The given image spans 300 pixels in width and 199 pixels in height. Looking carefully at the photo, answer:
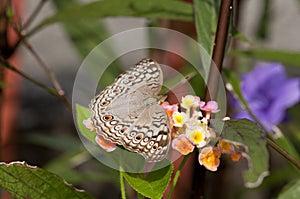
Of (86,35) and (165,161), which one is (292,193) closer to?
(165,161)

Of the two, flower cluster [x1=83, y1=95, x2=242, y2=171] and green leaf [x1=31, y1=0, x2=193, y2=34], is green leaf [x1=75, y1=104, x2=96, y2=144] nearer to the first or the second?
flower cluster [x1=83, y1=95, x2=242, y2=171]

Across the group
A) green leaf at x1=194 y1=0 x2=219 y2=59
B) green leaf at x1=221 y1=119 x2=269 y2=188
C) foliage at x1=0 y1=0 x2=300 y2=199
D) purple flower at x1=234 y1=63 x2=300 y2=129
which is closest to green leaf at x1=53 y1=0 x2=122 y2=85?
foliage at x1=0 y1=0 x2=300 y2=199

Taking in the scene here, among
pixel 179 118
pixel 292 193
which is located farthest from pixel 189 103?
pixel 292 193

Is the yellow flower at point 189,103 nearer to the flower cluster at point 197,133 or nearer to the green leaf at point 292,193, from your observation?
the flower cluster at point 197,133

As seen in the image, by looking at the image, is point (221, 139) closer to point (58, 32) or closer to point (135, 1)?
point (135, 1)

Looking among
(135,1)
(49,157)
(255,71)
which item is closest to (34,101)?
(49,157)

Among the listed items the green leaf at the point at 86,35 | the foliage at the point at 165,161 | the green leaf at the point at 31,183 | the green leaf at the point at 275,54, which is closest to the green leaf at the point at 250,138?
the foliage at the point at 165,161
